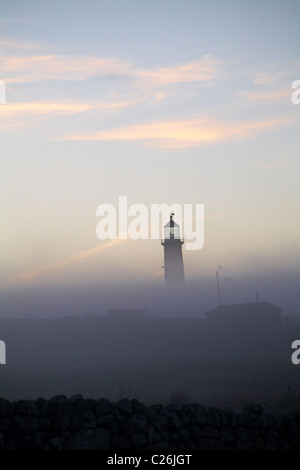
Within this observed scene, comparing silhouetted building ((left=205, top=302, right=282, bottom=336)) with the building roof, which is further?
the building roof

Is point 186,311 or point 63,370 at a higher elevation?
point 186,311

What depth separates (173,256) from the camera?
67938 mm

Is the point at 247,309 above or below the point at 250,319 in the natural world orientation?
above

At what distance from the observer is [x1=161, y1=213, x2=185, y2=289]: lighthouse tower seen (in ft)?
223

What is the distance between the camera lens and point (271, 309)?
62719mm

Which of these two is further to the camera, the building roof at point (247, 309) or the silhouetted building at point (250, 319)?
the building roof at point (247, 309)

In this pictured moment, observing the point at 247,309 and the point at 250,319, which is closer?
the point at 250,319

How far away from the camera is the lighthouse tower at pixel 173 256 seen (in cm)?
6788

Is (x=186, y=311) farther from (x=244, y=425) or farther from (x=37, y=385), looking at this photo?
(x=244, y=425)
